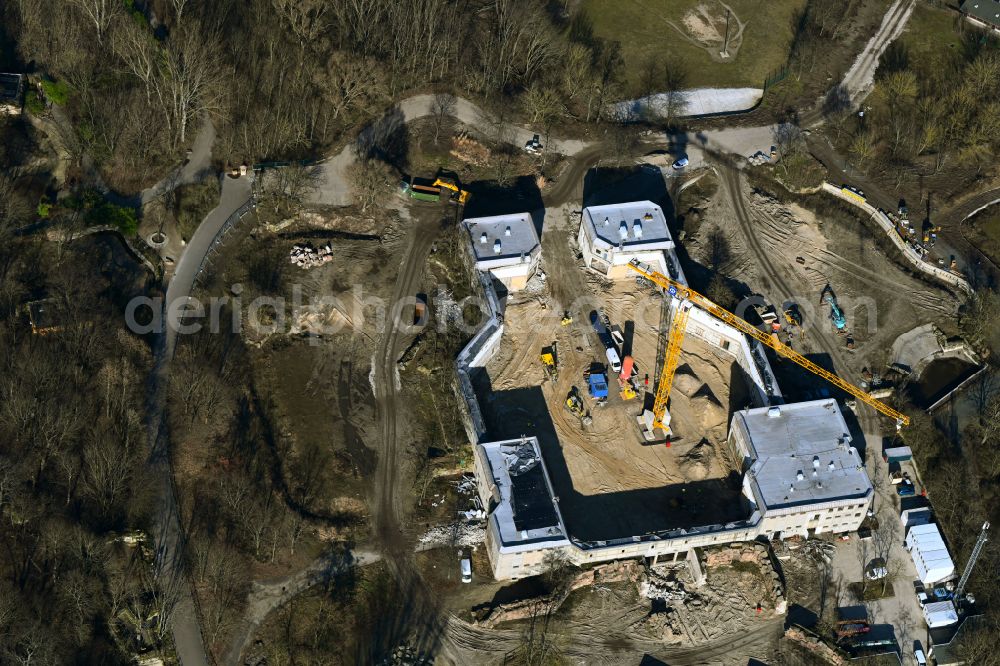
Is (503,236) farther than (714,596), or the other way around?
(503,236)

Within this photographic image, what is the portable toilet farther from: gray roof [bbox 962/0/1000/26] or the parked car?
gray roof [bbox 962/0/1000/26]

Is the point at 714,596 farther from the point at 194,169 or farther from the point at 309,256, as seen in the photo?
the point at 194,169

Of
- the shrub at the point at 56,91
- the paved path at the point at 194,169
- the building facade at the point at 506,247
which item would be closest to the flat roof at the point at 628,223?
the building facade at the point at 506,247

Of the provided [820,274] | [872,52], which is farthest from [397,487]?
[872,52]

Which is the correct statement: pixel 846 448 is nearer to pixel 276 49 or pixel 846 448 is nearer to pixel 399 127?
pixel 399 127

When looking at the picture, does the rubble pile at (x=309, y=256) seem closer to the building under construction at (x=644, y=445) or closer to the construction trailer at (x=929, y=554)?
the building under construction at (x=644, y=445)

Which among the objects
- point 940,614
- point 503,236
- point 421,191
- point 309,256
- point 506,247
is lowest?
point 309,256

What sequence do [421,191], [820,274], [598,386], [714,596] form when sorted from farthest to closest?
[421,191]
[820,274]
[598,386]
[714,596]
